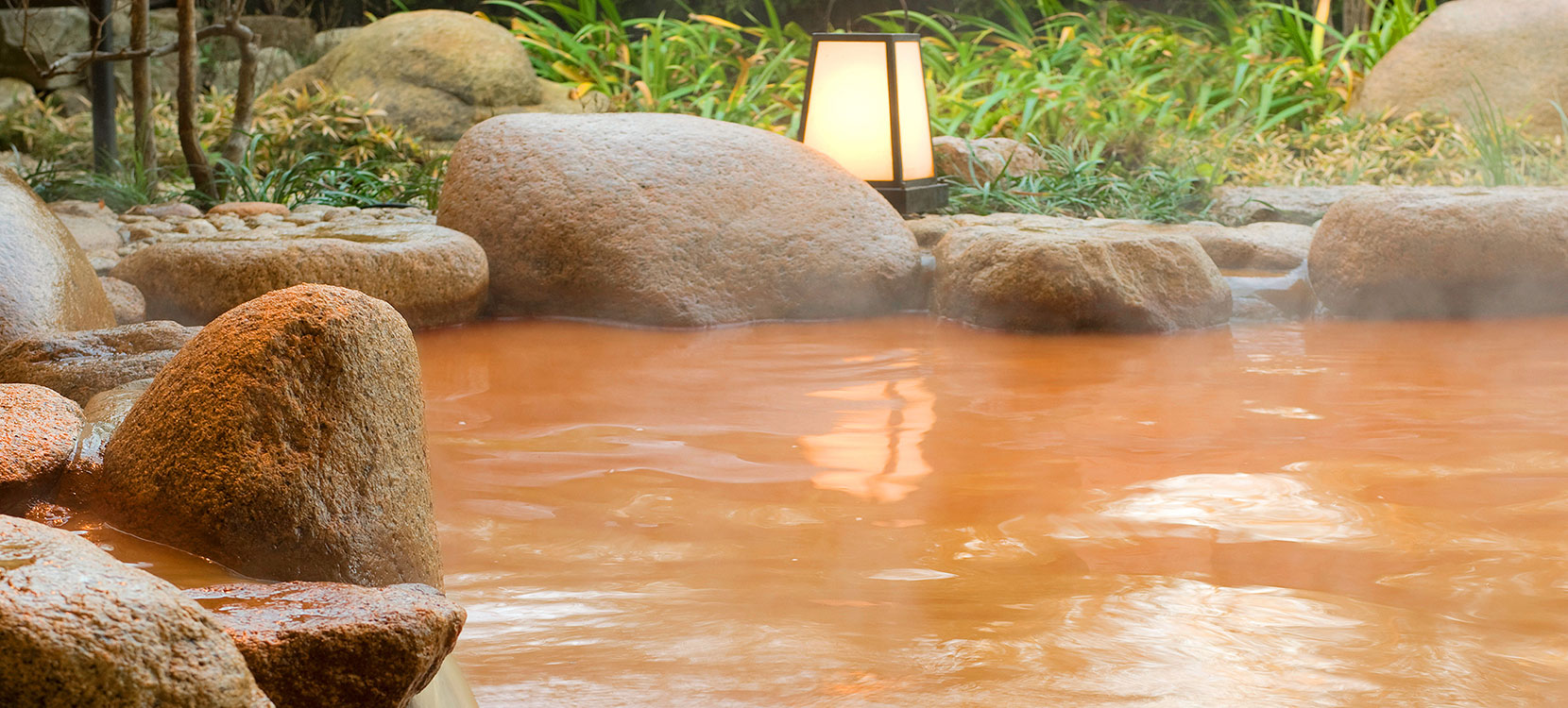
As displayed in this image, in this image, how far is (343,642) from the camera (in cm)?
122

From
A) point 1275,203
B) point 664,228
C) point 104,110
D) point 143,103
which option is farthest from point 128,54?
point 1275,203

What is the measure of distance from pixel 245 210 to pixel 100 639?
220 inches

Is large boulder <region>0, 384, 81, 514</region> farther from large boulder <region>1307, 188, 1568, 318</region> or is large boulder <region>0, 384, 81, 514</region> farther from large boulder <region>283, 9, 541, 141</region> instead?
large boulder <region>283, 9, 541, 141</region>

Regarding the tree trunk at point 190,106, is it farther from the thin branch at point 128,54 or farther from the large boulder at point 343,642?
the large boulder at point 343,642

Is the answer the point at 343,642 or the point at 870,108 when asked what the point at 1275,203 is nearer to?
the point at 870,108

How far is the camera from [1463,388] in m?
3.64

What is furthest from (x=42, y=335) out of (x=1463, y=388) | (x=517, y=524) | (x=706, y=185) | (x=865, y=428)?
(x=1463, y=388)

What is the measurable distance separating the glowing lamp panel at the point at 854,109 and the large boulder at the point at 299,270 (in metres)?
2.03

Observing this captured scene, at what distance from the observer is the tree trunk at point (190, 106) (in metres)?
6.25

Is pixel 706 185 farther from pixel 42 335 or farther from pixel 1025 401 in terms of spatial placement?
pixel 42 335

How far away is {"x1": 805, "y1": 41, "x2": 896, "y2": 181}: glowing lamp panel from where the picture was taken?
609cm

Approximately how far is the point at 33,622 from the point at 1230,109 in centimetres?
900

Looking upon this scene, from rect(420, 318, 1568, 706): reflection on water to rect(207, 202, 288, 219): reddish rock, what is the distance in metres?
2.31

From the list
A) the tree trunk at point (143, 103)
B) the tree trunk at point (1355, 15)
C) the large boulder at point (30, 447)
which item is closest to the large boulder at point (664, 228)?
the tree trunk at point (143, 103)
